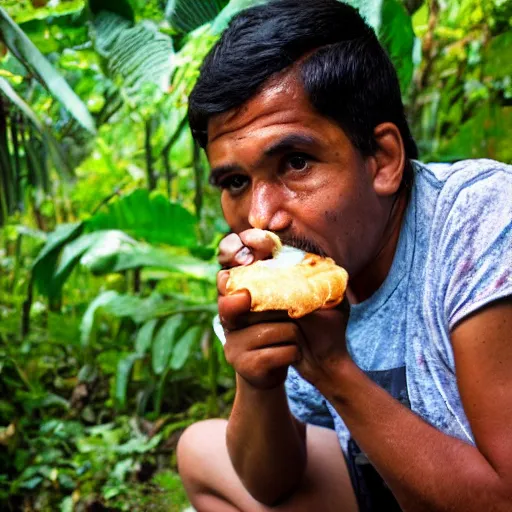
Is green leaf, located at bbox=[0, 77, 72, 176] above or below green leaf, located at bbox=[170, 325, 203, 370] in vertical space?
above

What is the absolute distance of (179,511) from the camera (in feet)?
8.58

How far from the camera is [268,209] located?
1.59 m

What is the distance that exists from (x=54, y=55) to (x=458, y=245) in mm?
2917

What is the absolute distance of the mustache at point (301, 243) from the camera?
156 cm

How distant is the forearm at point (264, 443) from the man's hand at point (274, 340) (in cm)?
32

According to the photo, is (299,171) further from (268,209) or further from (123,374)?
(123,374)

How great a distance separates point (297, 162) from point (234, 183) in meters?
0.20

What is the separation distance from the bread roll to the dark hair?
38cm

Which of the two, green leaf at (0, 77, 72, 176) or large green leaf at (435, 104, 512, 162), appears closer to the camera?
green leaf at (0, 77, 72, 176)

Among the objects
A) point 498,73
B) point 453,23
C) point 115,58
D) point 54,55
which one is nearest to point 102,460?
point 115,58

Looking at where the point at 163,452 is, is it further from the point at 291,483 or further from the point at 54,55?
the point at 54,55

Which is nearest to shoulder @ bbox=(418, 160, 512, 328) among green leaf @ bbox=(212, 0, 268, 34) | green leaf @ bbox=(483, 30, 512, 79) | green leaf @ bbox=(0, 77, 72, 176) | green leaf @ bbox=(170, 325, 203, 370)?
green leaf @ bbox=(212, 0, 268, 34)

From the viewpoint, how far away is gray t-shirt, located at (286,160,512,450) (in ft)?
4.75

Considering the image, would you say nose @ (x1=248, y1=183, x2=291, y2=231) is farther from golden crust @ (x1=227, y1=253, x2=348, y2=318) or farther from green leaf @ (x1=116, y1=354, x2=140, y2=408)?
green leaf @ (x1=116, y1=354, x2=140, y2=408)
